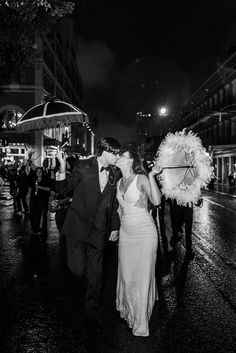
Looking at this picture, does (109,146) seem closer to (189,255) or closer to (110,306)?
(110,306)

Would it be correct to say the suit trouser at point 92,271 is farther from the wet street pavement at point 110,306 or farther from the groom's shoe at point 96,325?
the wet street pavement at point 110,306

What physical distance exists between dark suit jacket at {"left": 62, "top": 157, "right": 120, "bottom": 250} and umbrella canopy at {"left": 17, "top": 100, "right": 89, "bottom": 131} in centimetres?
352

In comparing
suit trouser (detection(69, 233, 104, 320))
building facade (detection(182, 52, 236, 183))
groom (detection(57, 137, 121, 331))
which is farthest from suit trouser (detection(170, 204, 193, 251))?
building facade (detection(182, 52, 236, 183))

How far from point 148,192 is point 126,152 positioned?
520mm

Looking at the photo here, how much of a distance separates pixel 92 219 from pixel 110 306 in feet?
4.17

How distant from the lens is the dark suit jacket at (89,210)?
4.50m

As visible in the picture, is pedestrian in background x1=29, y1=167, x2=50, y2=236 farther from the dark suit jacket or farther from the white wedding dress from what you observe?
the white wedding dress

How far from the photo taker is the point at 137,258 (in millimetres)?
4266

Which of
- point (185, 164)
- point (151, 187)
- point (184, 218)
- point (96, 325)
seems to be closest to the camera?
point (151, 187)

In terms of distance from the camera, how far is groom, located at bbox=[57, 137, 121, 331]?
4.49 meters

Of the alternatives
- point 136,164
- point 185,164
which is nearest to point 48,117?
point 185,164

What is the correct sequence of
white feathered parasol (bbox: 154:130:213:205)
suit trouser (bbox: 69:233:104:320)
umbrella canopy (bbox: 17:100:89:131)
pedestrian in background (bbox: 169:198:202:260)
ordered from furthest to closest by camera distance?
umbrella canopy (bbox: 17:100:89:131) < pedestrian in background (bbox: 169:198:202:260) < white feathered parasol (bbox: 154:130:213:205) < suit trouser (bbox: 69:233:104:320)

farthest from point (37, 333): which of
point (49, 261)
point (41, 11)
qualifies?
point (41, 11)

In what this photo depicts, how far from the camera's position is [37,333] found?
14.0 ft
